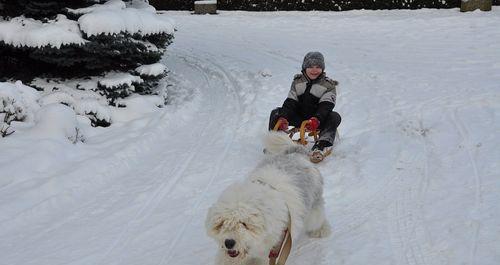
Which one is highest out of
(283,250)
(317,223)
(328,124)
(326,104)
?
(326,104)

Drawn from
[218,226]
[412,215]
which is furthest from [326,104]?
[218,226]

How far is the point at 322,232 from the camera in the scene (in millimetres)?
4871

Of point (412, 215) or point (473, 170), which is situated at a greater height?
point (473, 170)

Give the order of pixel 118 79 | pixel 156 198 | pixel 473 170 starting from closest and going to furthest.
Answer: pixel 156 198, pixel 473 170, pixel 118 79

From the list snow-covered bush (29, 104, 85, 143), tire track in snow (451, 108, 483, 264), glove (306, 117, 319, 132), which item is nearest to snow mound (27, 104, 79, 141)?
snow-covered bush (29, 104, 85, 143)

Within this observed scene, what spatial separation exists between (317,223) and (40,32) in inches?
207

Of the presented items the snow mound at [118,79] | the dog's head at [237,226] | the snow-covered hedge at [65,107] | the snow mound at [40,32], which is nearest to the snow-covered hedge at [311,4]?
the snow-covered hedge at [65,107]

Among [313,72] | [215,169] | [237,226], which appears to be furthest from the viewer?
[313,72]

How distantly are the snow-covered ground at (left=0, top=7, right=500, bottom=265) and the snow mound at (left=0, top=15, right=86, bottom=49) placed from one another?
147 centimetres

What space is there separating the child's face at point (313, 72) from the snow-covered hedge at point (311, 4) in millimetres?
12045

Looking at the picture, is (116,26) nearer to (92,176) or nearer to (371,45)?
(92,176)

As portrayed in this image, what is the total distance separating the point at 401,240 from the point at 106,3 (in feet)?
20.9

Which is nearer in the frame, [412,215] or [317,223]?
[317,223]

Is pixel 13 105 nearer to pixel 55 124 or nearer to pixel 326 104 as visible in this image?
pixel 55 124
